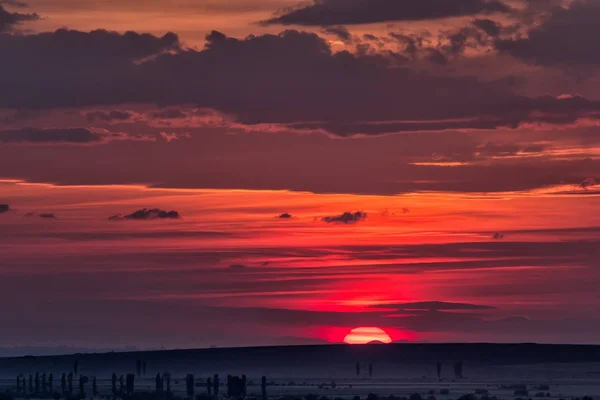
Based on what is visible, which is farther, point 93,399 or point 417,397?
point 93,399

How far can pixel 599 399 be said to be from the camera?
144 m

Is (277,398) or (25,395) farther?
(25,395)

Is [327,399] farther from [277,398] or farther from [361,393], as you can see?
[361,393]

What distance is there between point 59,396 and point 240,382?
19.6 metres

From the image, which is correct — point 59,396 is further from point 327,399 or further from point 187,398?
point 327,399

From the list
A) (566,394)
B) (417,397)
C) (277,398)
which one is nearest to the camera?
(417,397)

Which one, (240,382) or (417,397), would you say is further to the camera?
(240,382)

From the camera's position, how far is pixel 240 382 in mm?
157750

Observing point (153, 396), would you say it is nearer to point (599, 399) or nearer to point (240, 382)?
point (240, 382)

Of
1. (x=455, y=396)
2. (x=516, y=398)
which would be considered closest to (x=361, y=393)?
(x=455, y=396)

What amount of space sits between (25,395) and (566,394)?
55996 mm

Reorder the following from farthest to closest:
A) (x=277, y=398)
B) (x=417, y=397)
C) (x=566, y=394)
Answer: (x=566, y=394) → (x=277, y=398) → (x=417, y=397)

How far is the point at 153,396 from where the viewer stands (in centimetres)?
14638

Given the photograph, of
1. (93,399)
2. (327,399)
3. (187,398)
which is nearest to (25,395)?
(93,399)
